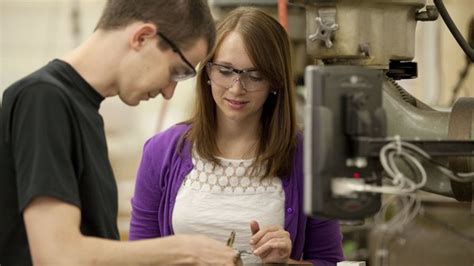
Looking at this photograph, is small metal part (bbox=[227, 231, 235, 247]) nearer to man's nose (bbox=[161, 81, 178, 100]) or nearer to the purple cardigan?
the purple cardigan

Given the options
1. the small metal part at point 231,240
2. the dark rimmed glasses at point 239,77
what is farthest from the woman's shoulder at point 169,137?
the small metal part at point 231,240

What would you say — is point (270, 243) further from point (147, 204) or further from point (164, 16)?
point (164, 16)

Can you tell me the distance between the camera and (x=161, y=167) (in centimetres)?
220

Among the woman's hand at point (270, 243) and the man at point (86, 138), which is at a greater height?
the man at point (86, 138)

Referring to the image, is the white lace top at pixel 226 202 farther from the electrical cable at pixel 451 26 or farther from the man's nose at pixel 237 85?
the electrical cable at pixel 451 26

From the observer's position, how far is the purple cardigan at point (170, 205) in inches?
85.5

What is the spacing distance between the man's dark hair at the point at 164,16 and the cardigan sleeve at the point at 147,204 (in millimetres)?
593

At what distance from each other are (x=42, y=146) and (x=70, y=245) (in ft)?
0.54

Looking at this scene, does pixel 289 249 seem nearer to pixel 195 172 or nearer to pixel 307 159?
pixel 195 172

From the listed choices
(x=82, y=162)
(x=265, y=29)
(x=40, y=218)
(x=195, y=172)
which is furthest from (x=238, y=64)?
(x=40, y=218)

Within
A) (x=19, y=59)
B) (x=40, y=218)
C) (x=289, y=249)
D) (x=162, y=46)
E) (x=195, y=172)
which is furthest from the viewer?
(x=19, y=59)

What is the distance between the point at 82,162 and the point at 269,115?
75cm

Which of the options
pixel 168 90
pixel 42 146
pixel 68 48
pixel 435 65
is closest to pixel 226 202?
pixel 168 90

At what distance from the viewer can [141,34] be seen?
5.24 ft
